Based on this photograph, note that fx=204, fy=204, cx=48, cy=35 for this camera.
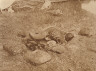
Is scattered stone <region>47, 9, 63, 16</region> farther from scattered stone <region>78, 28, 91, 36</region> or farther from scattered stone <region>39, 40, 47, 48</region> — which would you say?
scattered stone <region>39, 40, 47, 48</region>

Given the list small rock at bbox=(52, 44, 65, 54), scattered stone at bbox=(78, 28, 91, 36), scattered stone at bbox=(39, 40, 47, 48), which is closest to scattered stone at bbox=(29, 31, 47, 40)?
scattered stone at bbox=(39, 40, 47, 48)

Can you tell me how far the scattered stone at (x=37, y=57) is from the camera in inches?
57.5

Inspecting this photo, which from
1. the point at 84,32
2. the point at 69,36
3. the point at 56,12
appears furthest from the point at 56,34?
the point at 56,12

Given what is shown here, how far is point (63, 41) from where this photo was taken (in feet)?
5.40

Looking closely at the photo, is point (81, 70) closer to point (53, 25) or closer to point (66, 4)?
point (53, 25)

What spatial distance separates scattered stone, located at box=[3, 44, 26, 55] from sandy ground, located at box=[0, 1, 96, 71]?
24 mm

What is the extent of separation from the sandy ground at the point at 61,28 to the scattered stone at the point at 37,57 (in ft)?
0.10

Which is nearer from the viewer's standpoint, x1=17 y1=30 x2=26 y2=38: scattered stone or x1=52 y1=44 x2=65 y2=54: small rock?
x1=52 y1=44 x2=65 y2=54: small rock

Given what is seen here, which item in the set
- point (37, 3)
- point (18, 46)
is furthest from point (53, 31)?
point (37, 3)

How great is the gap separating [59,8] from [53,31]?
468 mm

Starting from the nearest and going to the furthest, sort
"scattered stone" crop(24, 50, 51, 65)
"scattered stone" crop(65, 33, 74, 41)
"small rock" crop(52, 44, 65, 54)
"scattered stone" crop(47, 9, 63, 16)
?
"scattered stone" crop(24, 50, 51, 65) → "small rock" crop(52, 44, 65, 54) → "scattered stone" crop(65, 33, 74, 41) → "scattered stone" crop(47, 9, 63, 16)

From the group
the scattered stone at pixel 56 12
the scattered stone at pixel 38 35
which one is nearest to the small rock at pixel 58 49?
the scattered stone at pixel 38 35

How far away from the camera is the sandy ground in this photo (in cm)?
146

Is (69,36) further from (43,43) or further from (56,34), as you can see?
(43,43)
